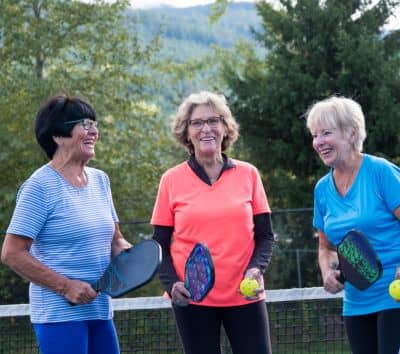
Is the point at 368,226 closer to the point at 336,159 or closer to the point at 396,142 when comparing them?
the point at 336,159

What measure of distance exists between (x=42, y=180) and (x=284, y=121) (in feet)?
40.7

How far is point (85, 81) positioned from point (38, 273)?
1305 cm

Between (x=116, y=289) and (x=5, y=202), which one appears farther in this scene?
(x=5, y=202)

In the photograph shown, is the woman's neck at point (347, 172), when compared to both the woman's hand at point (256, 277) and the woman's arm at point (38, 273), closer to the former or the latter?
the woman's hand at point (256, 277)

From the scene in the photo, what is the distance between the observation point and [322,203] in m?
5.26

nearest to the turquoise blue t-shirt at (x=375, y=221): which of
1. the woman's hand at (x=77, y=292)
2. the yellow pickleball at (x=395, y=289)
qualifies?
the yellow pickleball at (x=395, y=289)

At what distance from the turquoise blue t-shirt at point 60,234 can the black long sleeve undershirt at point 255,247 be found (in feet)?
1.67

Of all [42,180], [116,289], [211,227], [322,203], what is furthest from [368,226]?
[42,180]

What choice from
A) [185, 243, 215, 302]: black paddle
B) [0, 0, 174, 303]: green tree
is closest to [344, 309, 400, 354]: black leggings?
[185, 243, 215, 302]: black paddle

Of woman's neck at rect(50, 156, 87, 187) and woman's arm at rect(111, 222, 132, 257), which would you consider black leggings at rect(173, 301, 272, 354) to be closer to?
woman's arm at rect(111, 222, 132, 257)

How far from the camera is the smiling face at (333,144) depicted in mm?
5066

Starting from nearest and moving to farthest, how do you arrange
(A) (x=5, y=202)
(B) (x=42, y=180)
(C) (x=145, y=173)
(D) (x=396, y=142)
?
(B) (x=42, y=180), (A) (x=5, y=202), (D) (x=396, y=142), (C) (x=145, y=173)

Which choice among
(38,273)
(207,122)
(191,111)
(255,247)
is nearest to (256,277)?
(255,247)

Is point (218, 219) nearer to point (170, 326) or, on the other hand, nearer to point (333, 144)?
point (333, 144)
